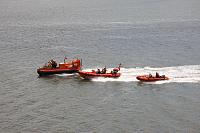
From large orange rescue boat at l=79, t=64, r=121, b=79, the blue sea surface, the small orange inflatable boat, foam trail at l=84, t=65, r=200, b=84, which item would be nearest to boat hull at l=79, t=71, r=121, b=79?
large orange rescue boat at l=79, t=64, r=121, b=79

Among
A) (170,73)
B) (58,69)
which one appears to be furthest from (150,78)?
(58,69)

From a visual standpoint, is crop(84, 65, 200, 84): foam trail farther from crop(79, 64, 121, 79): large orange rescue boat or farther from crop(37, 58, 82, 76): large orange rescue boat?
crop(37, 58, 82, 76): large orange rescue boat

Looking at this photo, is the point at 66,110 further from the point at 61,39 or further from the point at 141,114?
the point at 61,39

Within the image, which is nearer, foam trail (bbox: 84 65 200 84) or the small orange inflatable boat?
the small orange inflatable boat

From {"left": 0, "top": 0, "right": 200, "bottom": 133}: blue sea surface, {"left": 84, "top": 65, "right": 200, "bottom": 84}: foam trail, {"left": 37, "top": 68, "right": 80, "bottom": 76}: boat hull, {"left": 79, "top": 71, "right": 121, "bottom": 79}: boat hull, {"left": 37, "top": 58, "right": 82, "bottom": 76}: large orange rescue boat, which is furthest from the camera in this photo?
{"left": 37, "top": 58, "right": 82, "bottom": 76}: large orange rescue boat

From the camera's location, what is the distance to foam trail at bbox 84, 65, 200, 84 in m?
66.7

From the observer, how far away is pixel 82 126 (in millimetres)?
50281

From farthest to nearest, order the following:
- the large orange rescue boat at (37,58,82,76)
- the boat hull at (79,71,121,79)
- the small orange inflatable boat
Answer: the large orange rescue boat at (37,58,82,76)
the boat hull at (79,71,121,79)
the small orange inflatable boat

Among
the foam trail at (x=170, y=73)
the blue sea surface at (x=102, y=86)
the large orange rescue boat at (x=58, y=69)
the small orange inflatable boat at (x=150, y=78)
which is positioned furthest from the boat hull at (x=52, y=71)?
the small orange inflatable boat at (x=150, y=78)

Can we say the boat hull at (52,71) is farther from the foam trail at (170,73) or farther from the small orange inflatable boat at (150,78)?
the small orange inflatable boat at (150,78)

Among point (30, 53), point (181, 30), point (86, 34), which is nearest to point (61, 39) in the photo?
point (86, 34)

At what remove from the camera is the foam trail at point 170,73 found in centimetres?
6668

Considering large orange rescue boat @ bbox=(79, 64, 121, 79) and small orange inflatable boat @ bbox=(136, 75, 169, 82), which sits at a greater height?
large orange rescue boat @ bbox=(79, 64, 121, 79)

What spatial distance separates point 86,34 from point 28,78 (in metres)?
51.5
